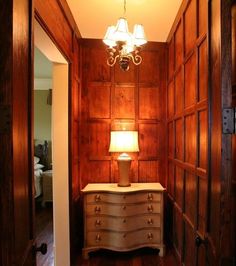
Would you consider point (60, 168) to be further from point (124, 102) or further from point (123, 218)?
point (124, 102)

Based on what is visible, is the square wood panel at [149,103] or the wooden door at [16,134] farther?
the square wood panel at [149,103]

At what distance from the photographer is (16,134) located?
855 millimetres

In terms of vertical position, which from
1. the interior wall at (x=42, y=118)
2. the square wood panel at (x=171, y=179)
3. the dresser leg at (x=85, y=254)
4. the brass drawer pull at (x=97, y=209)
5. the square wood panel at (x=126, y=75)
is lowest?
the dresser leg at (x=85, y=254)

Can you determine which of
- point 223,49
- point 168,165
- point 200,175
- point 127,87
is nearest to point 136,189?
point 168,165

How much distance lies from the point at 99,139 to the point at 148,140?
2.20 ft

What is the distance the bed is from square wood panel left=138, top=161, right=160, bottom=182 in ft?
7.76

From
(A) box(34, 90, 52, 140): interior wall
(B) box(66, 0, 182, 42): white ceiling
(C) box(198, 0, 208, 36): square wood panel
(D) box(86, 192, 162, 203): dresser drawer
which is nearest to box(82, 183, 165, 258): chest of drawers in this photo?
(D) box(86, 192, 162, 203): dresser drawer

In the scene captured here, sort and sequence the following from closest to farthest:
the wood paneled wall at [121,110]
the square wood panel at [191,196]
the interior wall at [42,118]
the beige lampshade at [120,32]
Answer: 1. the square wood panel at [191,196]
2. the beige lampshade at [120,32]
3. the wood paneled wall at [121,110]
4. the interior wall at [42,118]

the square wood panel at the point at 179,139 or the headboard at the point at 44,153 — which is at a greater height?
the square wood panel at the point at 179,139

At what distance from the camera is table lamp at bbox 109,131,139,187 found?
2820mm

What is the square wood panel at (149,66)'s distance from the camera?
10.5 feet

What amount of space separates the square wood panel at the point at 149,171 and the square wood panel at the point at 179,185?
2.06 ft

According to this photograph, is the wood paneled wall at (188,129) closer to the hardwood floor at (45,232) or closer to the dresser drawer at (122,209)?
the dresser drawer at (122,209)

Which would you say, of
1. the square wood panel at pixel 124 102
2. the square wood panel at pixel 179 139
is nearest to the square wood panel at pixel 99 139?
the square wood panel at pixel 124 102
